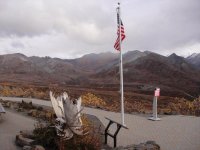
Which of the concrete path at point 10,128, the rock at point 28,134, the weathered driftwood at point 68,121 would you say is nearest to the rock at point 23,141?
the concrete path at point 10,128

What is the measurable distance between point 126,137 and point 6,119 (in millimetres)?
4787

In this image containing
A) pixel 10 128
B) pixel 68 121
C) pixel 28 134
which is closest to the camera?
pixel 68 121

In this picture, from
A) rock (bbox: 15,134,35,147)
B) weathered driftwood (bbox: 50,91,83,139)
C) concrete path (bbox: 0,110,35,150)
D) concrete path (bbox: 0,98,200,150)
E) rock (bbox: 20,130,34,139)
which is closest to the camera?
weathered driftwood (bbox: 50,91,83,139)

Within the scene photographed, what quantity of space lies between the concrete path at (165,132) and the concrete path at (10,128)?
3247mm

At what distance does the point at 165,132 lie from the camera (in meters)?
14.6

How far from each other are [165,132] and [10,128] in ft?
19.4

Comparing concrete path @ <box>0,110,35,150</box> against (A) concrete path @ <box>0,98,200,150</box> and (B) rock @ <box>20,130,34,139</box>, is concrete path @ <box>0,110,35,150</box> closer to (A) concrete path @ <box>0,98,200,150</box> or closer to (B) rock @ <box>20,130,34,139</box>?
(B) rock @ <box>20,130,34,139</box>

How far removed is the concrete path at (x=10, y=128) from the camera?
10.6 metres

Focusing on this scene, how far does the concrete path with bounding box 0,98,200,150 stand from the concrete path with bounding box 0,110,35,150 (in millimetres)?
3247

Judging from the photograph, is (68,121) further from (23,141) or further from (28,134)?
(28,134)

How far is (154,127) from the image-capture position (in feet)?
52.0

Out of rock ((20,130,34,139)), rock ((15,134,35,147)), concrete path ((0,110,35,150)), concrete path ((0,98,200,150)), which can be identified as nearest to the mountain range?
concrete path ((0,98,200,150))

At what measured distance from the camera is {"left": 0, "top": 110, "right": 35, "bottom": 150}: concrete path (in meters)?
10.6

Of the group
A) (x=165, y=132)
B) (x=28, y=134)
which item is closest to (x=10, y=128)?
(x=28, y=134)
